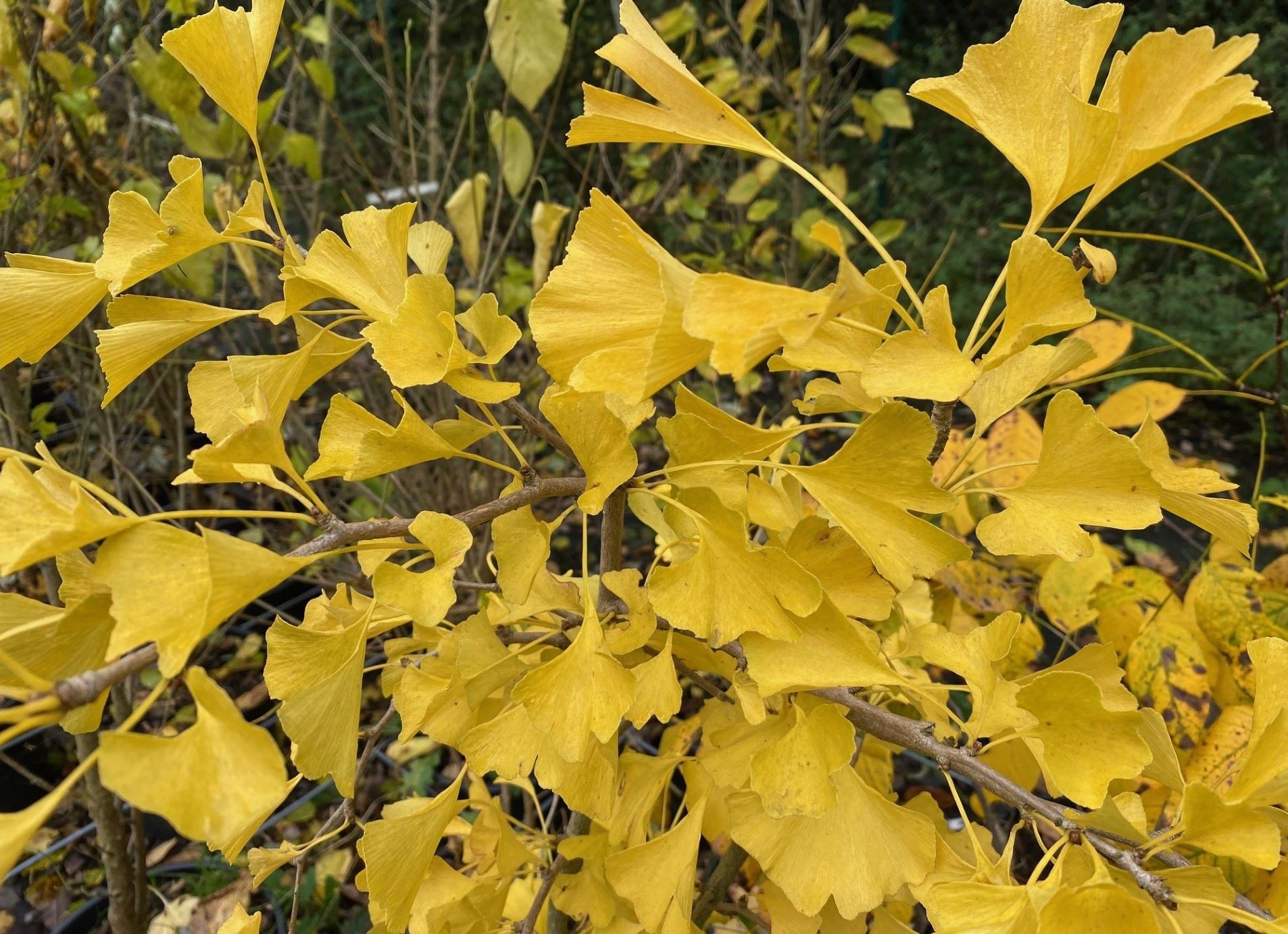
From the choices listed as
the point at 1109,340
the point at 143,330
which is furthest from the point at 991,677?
the point at 1109,340

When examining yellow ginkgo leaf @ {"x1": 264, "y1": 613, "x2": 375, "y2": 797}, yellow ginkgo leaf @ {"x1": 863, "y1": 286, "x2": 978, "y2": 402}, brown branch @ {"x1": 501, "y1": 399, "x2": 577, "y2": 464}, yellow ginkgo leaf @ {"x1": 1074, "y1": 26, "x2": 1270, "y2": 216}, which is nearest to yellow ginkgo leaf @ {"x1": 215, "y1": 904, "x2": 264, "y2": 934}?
yellow ginkgo leaf @ {"x1": 264, "y1": 613, "x2": 375, "y2": 797}

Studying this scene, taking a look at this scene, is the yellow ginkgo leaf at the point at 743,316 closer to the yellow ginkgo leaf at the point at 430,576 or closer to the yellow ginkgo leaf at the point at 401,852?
the yellow ginkgo leaf at the point at 430,576

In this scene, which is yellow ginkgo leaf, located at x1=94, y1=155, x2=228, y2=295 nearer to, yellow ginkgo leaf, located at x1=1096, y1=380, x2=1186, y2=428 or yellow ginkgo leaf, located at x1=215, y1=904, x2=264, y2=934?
yellow ginkgo leaf, located at x1=215, y1=904, x2=264, y2=934

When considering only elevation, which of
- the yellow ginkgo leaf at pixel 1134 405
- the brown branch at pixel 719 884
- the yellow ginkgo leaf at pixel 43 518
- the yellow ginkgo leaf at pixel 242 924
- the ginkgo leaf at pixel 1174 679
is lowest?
the brown branch at pixel 719 884

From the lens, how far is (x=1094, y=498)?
28cm

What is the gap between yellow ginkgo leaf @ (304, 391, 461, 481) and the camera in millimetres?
279

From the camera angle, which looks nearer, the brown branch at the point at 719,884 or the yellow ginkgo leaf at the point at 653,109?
the yellow ginkgo leaf at the point at 653,109

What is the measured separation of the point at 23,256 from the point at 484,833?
370 mm

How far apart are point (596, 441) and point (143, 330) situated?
0.18 meters

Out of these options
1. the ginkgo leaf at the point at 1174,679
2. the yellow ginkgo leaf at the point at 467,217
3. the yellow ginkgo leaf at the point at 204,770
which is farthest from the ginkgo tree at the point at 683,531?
the yellow ginkgo leaf at the point at 467,217

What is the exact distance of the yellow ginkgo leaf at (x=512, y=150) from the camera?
0.88 m

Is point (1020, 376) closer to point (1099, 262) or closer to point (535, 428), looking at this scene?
point (1099, 262)

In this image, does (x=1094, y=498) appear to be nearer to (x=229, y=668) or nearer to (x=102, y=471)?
(x=229, y=668)

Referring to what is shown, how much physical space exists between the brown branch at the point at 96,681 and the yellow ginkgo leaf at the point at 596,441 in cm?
14
